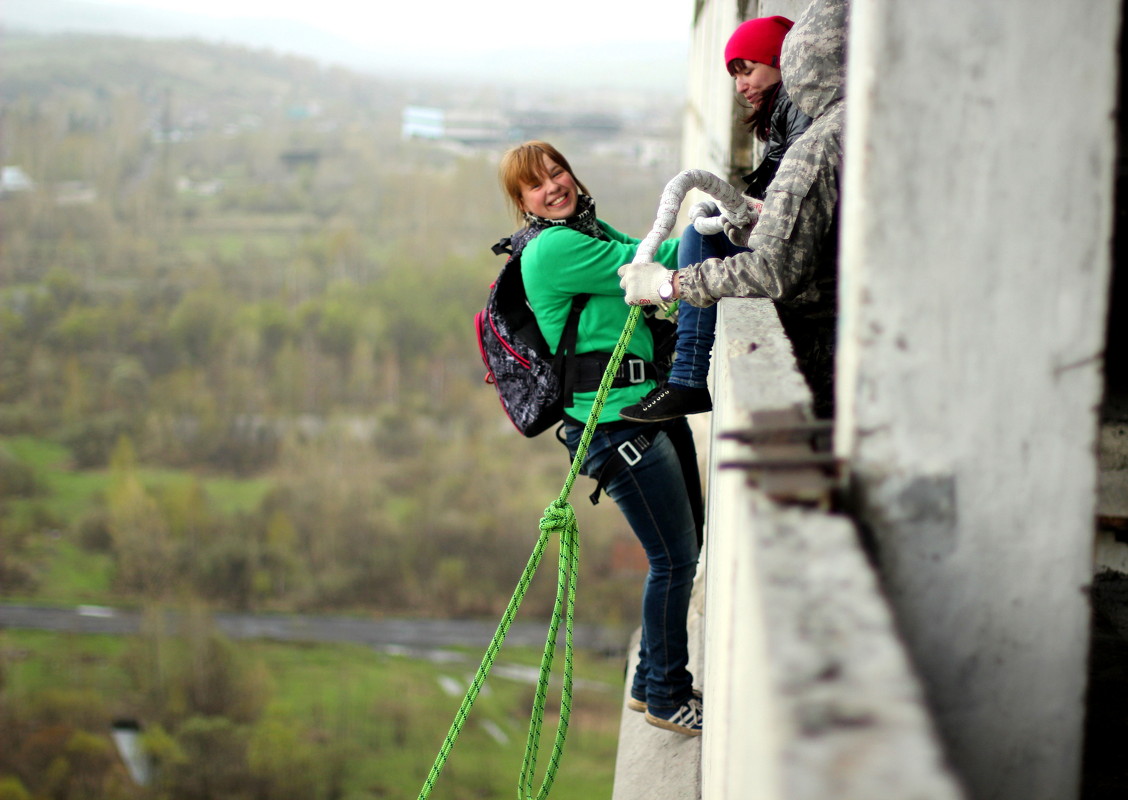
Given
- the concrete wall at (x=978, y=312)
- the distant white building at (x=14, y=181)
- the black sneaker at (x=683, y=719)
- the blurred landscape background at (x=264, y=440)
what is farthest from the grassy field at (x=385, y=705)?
the concrete wall at (x=978, y=312)

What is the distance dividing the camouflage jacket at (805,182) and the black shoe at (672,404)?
0.51 m

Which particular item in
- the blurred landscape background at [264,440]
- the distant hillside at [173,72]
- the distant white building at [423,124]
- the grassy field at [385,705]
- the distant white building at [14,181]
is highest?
the distant hillside at [173,72]

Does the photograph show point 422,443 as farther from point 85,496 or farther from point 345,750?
point 345,750

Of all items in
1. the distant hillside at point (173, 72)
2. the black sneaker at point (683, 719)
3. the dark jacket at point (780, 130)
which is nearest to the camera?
the dark jacket at point (780, 130)

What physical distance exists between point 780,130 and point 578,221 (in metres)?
0.56

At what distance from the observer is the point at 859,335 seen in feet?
4.17

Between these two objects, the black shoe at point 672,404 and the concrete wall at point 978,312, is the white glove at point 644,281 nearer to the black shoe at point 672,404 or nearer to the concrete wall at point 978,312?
the black shoe at point 672,404

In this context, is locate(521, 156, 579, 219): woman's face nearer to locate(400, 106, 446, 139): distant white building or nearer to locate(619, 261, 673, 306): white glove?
locate(619, 261, 673, 306): white glove

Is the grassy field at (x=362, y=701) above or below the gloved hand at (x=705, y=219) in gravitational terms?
below

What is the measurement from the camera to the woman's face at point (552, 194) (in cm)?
263

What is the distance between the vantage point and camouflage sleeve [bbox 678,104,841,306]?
6.21 feet

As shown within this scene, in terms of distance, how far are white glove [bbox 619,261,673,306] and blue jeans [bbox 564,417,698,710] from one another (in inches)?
16.4

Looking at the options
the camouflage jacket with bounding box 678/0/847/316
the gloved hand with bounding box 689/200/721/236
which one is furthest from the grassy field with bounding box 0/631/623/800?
the camouflage jacket with bounding box 678/0/847/316

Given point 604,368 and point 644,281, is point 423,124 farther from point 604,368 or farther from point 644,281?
point 644,281
